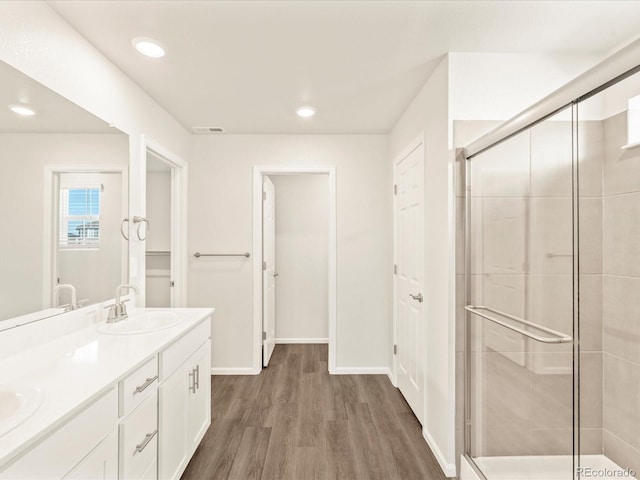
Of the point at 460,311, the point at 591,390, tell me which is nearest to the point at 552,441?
the point at 591,390

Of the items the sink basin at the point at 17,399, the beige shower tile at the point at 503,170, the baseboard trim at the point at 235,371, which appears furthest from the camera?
the baseboard trim at the point at 235,371

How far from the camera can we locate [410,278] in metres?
2.76

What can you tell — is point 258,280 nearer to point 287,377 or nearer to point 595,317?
point 287,377

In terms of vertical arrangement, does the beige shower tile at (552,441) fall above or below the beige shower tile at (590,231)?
below

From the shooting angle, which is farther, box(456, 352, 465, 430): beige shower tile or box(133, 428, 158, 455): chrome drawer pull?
box(456, 352, 465, 430): beige shower tile

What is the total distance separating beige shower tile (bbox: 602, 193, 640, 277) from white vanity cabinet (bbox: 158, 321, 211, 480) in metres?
1.98

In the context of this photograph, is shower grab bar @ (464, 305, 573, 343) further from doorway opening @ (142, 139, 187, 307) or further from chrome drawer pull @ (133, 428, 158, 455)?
doorway opening @ (142, 139, 187, 307)

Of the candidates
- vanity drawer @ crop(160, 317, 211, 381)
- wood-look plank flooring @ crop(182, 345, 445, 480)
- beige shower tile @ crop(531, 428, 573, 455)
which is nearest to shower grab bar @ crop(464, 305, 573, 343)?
beige shower tile @ crop(531, 428, 573, 455)

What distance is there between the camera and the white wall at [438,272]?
1959 millimetres

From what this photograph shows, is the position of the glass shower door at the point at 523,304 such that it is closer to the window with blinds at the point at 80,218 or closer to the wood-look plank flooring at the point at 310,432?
the wood-look plank flooring at the point at 310,432

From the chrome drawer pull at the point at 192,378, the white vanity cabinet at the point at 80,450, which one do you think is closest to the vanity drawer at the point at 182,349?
the chrome drawer pull at the point at 192,378

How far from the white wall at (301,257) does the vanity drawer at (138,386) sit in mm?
3014

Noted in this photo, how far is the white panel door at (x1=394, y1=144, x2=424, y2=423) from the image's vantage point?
8.14 feet

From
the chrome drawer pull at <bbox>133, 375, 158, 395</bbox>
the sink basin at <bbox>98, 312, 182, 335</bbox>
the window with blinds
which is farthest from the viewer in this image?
the sink basin at <bbox>98, 312, 182, 335</bbox>
